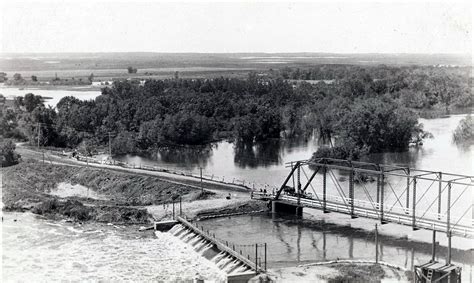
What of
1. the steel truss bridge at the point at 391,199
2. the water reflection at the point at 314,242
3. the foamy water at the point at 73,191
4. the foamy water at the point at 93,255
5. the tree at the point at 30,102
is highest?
the tree at the point at 30,102

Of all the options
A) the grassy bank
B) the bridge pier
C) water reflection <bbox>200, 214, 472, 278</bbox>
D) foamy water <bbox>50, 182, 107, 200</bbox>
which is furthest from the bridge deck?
foamy water <bbox>50, 182, 107, 200</bbox>

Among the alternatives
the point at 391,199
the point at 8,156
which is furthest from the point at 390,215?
the point at 8,156

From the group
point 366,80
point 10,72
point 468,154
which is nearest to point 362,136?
point 468,154

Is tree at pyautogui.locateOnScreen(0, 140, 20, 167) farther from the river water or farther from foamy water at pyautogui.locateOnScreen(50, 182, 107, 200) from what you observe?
the river water

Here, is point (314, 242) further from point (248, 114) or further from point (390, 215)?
point (248, 114)

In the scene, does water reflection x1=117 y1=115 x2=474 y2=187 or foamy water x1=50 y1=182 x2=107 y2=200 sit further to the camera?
water reflection x1=117 y1=115 x2=474 y2=187

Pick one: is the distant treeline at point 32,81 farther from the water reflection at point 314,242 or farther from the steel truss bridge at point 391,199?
the water reflection at point 314,242

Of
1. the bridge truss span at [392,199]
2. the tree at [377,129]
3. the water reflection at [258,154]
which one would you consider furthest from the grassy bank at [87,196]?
the tree at [377,129]
